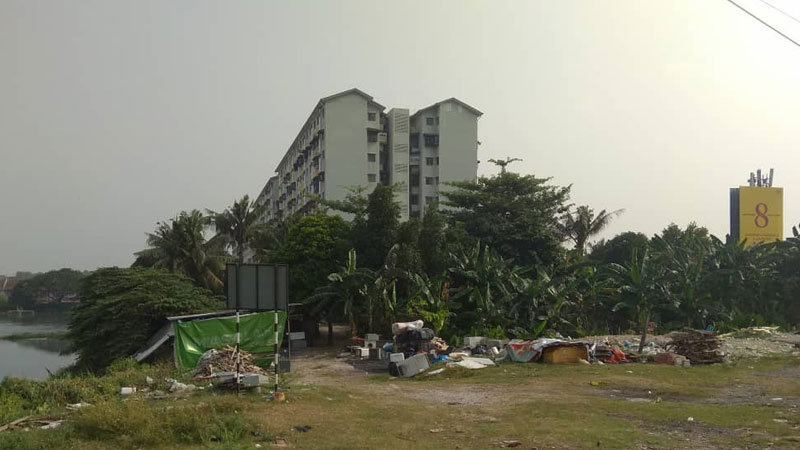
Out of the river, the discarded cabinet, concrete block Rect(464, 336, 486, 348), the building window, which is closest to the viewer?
the discarded cabinet

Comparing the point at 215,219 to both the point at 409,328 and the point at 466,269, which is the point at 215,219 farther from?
the point at 409,328

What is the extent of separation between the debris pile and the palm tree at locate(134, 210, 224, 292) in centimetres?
2284

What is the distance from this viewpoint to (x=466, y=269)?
88.8 feet

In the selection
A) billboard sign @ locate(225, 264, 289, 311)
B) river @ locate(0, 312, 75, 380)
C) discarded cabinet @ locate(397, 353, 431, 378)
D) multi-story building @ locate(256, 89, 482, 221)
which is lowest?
river @ locate(0, 312, 75, 380)

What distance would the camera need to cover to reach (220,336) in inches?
719

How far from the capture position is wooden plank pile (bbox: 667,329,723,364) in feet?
60.5

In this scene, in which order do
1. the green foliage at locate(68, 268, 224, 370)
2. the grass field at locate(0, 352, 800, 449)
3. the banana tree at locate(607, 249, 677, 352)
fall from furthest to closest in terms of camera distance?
the green foliage at locate(68, 268, 224, 370) → the banana tree at locate(607, 249, 677, 352) → the grass field at locate(0, 352, 800, 449)

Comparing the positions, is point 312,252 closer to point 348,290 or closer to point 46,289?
point 348,290

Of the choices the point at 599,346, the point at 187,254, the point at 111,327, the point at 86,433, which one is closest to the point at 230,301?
the point at 86,433

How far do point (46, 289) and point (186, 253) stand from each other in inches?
2649

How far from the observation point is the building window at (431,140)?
59906 mm

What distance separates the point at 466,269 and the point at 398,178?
33.2m

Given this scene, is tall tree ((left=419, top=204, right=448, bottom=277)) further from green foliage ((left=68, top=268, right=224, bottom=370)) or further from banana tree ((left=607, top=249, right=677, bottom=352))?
green foliage ((left=68, top=268, right=224, bottom=370))

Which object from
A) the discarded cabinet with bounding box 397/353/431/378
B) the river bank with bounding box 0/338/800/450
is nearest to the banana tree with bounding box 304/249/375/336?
the discarded cabinet with bounding box 397/353/431/378
